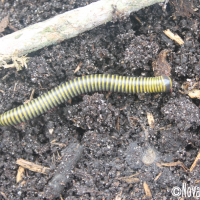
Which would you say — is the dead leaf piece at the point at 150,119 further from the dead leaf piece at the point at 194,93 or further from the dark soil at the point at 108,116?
the dead leaf piece at the point at 194,93

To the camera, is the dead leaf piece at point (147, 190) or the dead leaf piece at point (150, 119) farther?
the dead leaf piece at point (150, 119)

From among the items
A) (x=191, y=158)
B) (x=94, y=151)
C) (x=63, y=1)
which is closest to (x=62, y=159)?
(x=94, y=151)

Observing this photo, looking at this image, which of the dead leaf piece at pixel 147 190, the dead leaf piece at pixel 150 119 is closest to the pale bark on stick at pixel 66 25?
the dead leaf piece at pixel 150 119

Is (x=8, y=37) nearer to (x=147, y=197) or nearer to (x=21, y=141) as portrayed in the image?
(x=21, y=141)

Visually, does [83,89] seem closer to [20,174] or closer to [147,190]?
[20,174]

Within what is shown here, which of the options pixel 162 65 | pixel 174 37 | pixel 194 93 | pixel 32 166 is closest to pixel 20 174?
pixel 32 166

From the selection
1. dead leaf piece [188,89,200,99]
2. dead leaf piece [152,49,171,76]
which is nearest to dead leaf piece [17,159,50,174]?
dead leaf piece [152,49,171,76]
